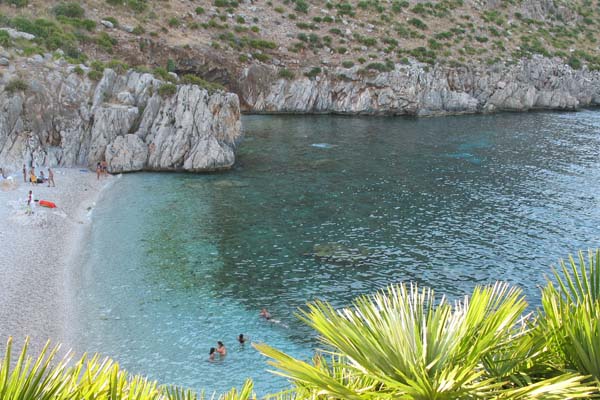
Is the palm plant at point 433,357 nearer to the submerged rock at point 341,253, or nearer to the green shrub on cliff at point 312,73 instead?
the submerged rock at point 341,253

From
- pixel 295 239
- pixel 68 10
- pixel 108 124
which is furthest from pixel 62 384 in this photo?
pixel 68 10

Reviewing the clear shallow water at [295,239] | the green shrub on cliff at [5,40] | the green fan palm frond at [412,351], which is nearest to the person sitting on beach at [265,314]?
the clear shallow water at [295,239]

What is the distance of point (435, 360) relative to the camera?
5.71m

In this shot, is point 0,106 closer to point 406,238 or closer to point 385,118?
point 406,238

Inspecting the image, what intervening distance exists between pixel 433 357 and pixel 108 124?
47538mm

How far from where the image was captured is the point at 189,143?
4953 centimetres

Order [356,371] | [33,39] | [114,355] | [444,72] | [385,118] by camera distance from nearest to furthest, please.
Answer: [356,371] → [114,355] → [33,39] → [385,118] → [444,72]

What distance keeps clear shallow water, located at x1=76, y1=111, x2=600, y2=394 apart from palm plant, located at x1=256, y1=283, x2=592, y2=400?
45.9 feet

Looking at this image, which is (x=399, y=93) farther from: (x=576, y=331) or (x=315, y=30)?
(x=576, y=331)

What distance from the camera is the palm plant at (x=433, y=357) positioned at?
5547 mm

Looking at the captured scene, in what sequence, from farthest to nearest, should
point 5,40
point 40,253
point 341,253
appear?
point 5,40 → point 341,253 → point 40,253

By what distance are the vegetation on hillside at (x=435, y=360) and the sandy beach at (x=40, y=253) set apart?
17339mm

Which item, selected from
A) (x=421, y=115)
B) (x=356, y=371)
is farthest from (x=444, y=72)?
(x=356, y=371)

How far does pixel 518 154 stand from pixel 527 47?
2176 inches
